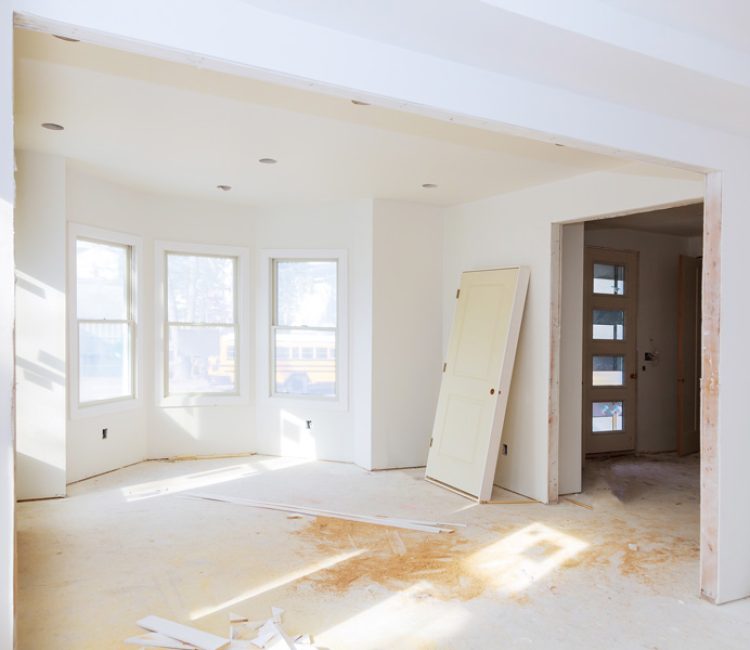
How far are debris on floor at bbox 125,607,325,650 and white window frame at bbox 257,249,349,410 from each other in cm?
335

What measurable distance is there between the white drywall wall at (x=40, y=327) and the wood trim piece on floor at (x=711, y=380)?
4459 millimetres

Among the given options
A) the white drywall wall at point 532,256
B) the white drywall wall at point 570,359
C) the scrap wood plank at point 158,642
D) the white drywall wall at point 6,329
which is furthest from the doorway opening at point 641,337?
the white drywall wall at point 6,329

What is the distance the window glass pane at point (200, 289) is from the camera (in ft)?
Result: 20.4

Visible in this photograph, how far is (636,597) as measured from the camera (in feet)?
10.6

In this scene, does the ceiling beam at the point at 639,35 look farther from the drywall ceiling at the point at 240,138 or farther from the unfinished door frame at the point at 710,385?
the drywall ceiling at the point at 240,138

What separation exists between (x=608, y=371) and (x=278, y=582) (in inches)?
187

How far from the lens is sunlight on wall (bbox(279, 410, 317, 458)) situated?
6.27m

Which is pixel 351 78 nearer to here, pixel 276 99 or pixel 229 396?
pixel 276 99

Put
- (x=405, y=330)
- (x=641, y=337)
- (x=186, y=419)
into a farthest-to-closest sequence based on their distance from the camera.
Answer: (x=641, y=337) < (x=186, y=419) < (x=405, y=330)

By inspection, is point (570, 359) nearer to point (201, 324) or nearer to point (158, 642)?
point (201, 324)

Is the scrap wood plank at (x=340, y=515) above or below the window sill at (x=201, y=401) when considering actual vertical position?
below

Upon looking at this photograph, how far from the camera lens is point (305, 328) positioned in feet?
20.8

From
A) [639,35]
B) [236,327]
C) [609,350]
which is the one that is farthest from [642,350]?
[639,35]

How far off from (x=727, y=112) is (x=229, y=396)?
16.6ft
